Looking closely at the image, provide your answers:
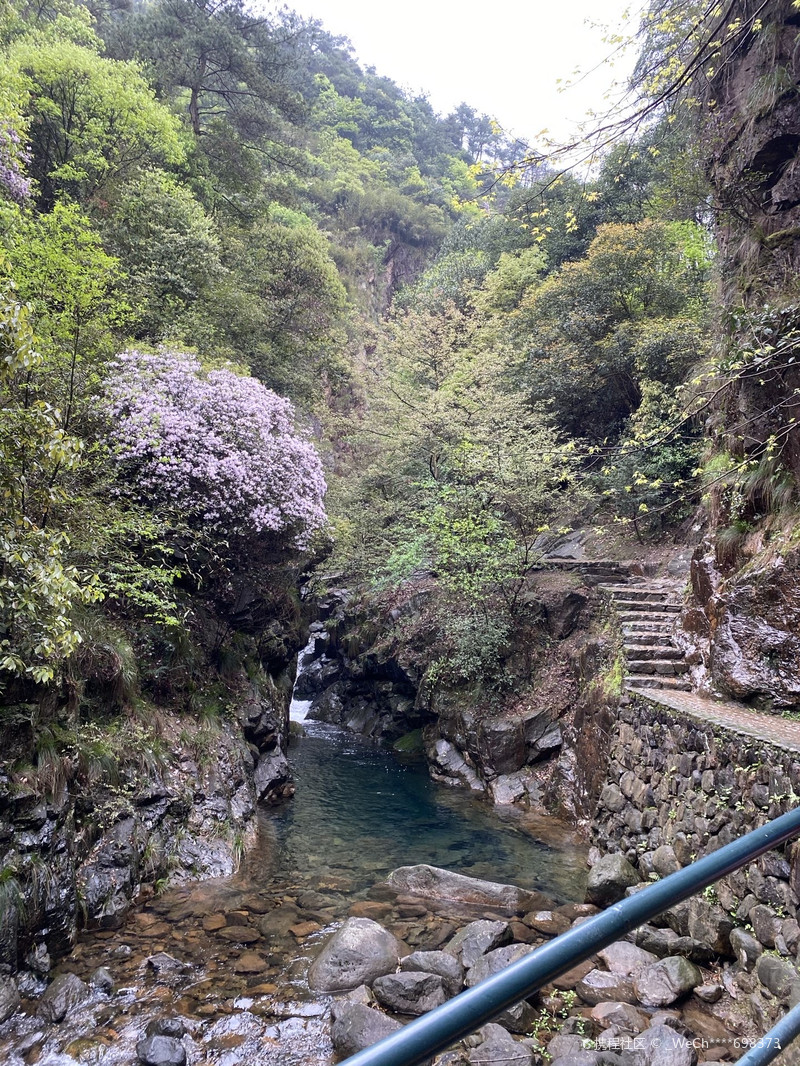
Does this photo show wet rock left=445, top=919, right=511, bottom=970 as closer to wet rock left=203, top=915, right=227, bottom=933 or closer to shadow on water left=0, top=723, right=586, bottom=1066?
shadow on water left=0, top=723, right=586, bottom=1066

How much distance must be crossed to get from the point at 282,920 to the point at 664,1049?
3.89 meters

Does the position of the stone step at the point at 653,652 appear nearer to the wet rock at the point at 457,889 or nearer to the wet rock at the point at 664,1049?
the wet rock at the point at 457,889

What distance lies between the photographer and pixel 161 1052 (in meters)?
4.15

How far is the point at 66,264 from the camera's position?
8.56m

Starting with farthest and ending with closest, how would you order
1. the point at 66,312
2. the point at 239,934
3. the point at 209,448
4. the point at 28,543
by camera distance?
the point at 209,448
the point at 66,312
the point at 239,934
the point at 28,543

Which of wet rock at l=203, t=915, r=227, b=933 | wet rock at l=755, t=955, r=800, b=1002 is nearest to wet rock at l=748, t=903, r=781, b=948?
wet rock at l=755, t=955, r=800, b=1002

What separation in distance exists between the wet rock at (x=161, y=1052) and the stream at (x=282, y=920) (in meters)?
0.16

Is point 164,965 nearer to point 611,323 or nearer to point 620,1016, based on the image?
point 620,1016

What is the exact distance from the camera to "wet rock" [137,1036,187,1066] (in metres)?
4.10

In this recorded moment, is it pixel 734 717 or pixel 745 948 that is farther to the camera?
pixel 734 717

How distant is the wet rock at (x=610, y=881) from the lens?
6414 millimetres

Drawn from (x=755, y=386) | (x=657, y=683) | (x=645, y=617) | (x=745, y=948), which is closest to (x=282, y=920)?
(x=745, y=948)

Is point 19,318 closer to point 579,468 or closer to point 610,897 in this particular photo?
point 610,897

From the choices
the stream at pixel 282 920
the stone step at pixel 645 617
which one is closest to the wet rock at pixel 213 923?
the stream at pixel 282 920
